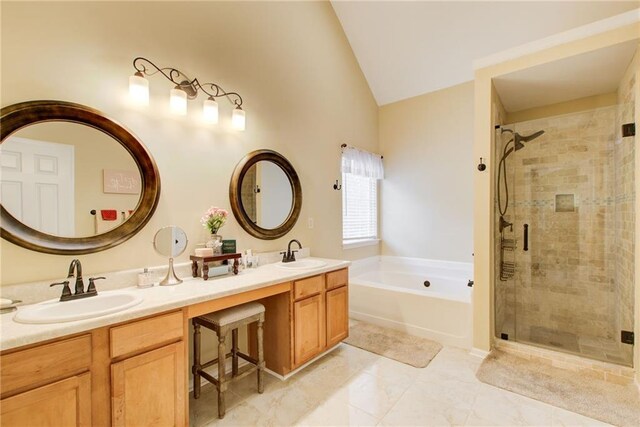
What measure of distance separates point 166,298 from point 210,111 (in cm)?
140

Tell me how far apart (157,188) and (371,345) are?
2.32 meters

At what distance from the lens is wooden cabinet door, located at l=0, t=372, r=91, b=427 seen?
1.08 metres

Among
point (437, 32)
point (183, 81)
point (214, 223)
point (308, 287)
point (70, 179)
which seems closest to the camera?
point (70, 179)

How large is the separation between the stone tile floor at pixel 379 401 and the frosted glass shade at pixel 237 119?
6.75ft

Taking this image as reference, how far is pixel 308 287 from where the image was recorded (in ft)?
7.67

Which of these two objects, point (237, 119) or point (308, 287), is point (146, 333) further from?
point (237, 119)

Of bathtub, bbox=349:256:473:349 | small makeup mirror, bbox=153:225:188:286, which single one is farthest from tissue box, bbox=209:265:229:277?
bathtub, bbox=349:256:473:349

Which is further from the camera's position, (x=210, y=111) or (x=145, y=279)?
(x=210, y=111)

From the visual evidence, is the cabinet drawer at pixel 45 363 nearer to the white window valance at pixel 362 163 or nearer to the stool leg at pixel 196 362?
the stool leg at pixel 196 362

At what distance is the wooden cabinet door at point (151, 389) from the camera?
1340 millimetres

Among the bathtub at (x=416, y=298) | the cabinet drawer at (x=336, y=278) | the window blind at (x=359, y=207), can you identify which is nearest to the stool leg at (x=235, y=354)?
the cabinet drawer at (x=336, y=278)

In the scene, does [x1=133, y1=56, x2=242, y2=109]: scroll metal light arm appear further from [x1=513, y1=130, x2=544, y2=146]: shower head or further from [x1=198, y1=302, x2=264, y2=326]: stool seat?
[x1=513, y1=130, x2=544, y2=146]: shower head

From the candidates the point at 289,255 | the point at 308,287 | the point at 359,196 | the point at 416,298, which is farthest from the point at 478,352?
the point at 359,196

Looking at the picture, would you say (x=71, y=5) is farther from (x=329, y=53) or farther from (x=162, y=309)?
(x=329, y=53)
